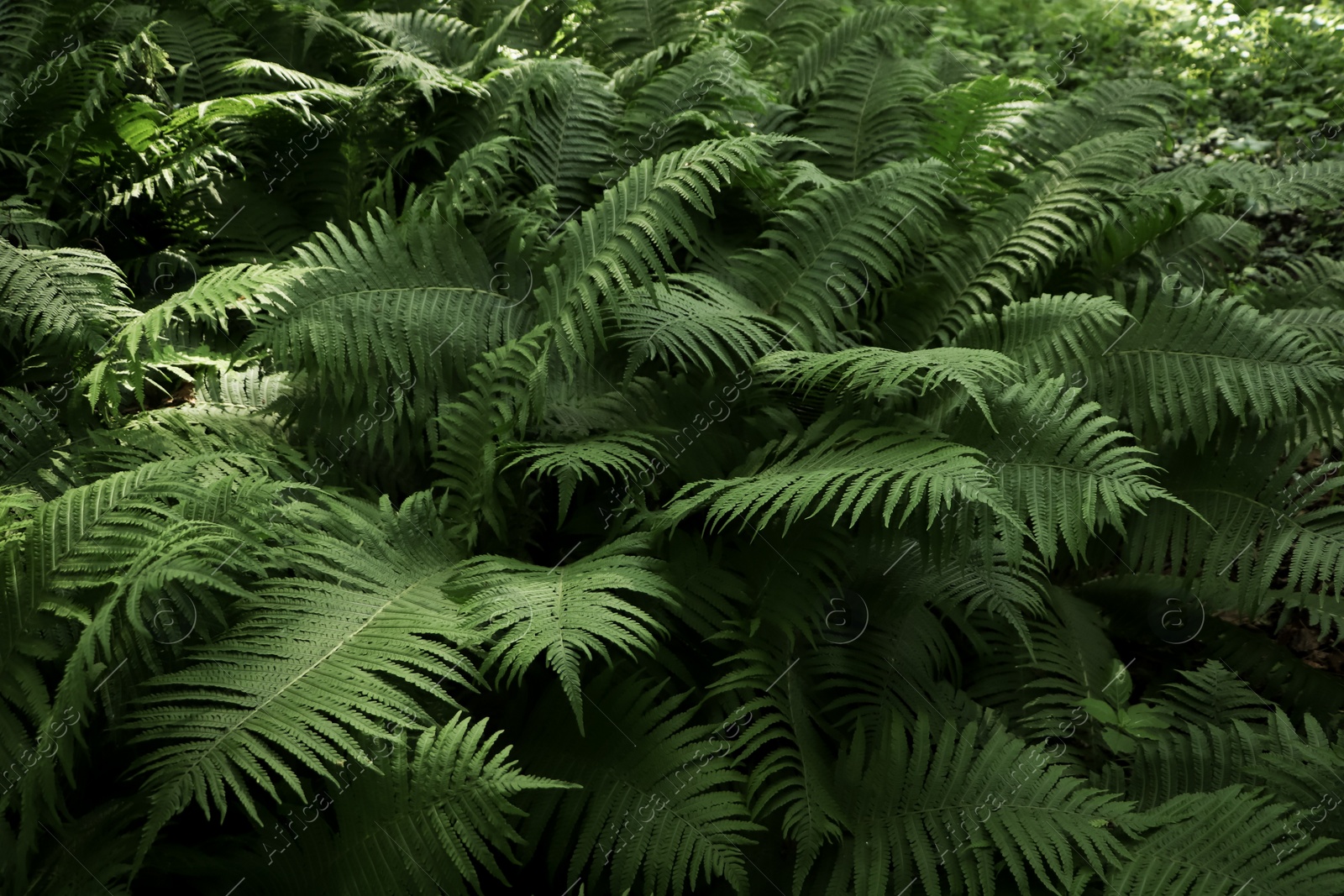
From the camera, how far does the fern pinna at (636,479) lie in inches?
58.3

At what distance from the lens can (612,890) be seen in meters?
1.51

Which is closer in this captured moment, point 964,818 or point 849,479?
point 964,818

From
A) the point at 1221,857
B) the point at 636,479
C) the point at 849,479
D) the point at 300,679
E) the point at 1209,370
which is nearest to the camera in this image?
the point at 300,679

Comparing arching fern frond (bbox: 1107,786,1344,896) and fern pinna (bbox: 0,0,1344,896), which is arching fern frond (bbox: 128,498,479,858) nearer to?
fern pinna (bbox: 0,0,1344,896)

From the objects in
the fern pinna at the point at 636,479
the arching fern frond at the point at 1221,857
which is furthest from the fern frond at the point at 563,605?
the arching fern frond at the point at 1221,857


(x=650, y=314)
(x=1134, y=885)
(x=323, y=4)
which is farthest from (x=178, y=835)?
(x=323, y=4)

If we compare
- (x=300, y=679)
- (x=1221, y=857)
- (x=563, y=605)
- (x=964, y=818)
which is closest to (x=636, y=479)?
(x=563, y=605)

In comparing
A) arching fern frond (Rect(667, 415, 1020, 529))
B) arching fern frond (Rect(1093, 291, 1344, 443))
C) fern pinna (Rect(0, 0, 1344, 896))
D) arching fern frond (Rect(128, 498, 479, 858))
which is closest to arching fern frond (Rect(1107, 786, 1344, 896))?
fern pinna (Rect(0, 0, 1344, 896))

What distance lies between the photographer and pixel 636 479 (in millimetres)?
1974

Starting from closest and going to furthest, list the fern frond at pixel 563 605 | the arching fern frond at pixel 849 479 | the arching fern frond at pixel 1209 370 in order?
the fern frond at pixel 563 605 → the arching fern frond at pixel 849 479 → the arching fern frond at pixel 1209 370

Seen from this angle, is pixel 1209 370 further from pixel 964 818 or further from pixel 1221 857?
pixel 964 818

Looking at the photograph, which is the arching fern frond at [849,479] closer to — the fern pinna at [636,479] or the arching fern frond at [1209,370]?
the fern pinna at [636,479]

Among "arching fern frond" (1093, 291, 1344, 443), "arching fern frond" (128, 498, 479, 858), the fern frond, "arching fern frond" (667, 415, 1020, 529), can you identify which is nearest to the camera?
"arching fern frond" (128, 498, 479, 858)

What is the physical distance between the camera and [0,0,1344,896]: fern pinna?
1.48 metres
